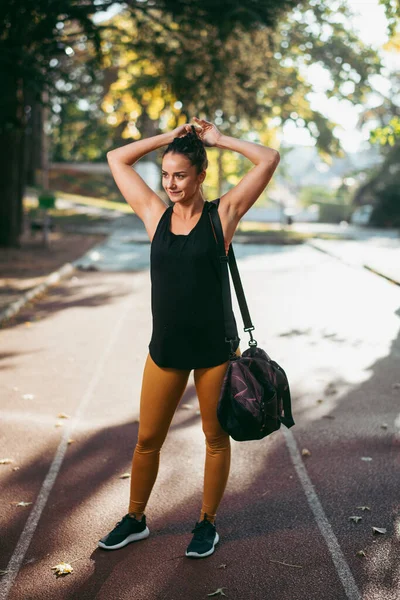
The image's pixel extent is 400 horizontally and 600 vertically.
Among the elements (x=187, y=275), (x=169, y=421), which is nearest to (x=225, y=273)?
(x=187, y=275)

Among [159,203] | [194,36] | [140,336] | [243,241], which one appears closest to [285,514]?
[159,203]

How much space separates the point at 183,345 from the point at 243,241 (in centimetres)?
2749

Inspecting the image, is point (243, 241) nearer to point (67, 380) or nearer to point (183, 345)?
point (67, 380)

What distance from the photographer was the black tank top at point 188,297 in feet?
13.3

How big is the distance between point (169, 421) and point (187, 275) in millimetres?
833

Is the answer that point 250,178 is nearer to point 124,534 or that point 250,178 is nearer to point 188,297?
point 188,297

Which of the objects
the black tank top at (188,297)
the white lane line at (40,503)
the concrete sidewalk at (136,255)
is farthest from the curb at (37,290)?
the black tank top at (188,297)

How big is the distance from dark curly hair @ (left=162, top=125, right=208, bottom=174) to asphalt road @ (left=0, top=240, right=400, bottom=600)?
6.90 feet

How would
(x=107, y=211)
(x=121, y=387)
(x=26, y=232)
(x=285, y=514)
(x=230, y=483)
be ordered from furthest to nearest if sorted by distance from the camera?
(x=107, y=211) → (x=26, y=232) → (x=121, y=387) → (x=230, y=483) → (x=285, y=514)

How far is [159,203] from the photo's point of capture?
4.28 metres

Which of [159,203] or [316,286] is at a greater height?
[159,203]

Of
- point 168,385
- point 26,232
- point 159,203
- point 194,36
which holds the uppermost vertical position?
point 194,36

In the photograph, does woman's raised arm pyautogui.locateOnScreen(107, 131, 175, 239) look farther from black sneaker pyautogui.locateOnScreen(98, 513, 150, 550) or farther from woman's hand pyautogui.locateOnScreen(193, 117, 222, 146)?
black sneaker pyautogui.locateOnScreen(98, 513, 150, 550)

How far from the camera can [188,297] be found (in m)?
4.09
